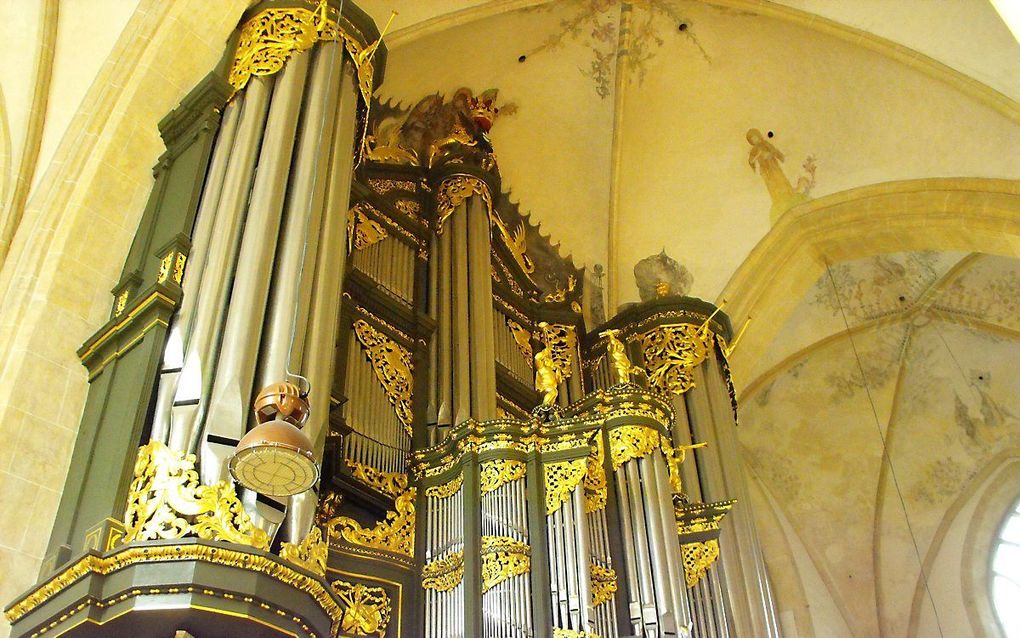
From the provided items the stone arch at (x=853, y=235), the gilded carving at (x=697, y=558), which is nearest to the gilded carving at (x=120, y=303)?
the gilded carving at (x=697, y=558)

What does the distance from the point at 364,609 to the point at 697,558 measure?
275 centimetres

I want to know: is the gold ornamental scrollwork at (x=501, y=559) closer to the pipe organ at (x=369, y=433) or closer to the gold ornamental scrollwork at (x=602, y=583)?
the pipe organ at (x=369, y=433)

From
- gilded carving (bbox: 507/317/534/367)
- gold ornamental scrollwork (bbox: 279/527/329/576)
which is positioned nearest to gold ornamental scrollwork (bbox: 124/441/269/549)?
gold ornamental scrollwork (bbox: 279/527/329/576)

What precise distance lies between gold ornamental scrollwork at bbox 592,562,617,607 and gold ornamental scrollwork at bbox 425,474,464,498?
113 centimetres

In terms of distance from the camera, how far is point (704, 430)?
10586 mm

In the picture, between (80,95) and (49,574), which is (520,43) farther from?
(49,574)

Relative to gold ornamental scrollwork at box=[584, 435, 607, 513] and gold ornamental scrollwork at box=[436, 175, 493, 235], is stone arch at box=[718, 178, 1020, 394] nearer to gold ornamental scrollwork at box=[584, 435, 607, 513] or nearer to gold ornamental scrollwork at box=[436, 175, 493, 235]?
gold ornamental scrollwork at box=[436, 175, 493, 235]

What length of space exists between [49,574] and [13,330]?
7.86 ft

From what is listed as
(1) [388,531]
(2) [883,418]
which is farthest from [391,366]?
(2) [883,418]

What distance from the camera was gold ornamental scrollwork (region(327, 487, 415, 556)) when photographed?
24.2 ft

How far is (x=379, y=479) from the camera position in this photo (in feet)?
25.6

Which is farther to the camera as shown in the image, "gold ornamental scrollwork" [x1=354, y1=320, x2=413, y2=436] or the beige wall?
"gold ornamental scrollwork" [x1=354, y1=320, x2=413, y2=436]

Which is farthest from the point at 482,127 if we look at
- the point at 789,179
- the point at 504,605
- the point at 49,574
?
the point at 49,574

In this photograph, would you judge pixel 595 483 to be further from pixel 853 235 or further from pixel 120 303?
pixel 853 235
